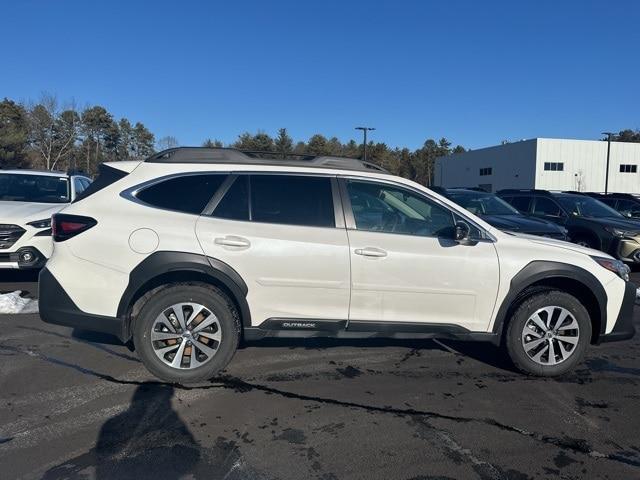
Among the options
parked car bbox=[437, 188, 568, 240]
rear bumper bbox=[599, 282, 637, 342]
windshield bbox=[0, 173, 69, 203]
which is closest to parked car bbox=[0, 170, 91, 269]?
windshield bbox=[0, 173, 69, 203]

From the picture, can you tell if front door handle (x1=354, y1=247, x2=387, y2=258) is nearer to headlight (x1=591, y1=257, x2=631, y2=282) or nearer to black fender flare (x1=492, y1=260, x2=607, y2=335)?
black fender flare (x1=492, y1=260, x2=607, y2=335)

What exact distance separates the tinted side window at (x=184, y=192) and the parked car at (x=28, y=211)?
159 inches

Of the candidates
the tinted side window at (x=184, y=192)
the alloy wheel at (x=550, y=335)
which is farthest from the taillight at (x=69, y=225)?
the alloy wheel at (x=550, y=335)

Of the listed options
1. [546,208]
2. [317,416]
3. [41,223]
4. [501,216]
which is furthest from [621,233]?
[41,223]

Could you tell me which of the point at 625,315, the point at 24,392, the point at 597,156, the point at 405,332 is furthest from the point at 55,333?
the point at 597,156

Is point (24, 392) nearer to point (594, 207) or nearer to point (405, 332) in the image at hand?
point (405, 332)

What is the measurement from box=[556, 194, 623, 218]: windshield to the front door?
8477 mm

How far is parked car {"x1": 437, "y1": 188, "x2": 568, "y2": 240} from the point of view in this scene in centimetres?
905

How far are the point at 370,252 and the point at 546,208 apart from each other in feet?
31.3

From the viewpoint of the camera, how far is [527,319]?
15.0 feet

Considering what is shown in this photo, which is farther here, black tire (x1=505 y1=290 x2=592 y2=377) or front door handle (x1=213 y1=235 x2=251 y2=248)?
black tire (x1=505 y1=290 x2=592 y2=377)

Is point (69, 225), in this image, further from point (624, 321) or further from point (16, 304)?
point (624, 321)

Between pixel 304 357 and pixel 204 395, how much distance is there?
1.27 m

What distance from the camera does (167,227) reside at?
4266 mm
